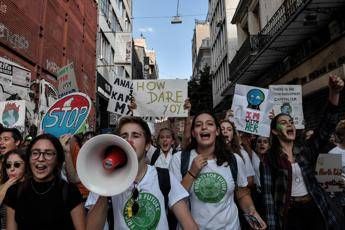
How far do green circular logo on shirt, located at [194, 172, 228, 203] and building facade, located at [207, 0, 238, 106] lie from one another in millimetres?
26780

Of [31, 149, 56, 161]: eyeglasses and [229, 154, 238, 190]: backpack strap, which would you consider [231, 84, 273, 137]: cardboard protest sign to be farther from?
[31, 149, 56, 161]: eyeglasses

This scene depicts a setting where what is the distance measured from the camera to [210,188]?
3.08 metres

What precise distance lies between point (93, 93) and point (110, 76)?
21.7 feet

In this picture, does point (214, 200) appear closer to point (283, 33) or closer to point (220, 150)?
point (220, 150)

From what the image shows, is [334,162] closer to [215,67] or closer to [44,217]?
[44,217]

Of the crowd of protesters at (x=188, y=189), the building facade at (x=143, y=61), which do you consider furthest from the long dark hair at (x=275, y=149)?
the building facade at (x=143, y=61)

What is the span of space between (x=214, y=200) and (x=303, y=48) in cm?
1493

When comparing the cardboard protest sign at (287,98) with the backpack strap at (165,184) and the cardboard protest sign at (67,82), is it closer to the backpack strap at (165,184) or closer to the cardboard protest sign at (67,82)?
the cardboard protest sign at (67,82)

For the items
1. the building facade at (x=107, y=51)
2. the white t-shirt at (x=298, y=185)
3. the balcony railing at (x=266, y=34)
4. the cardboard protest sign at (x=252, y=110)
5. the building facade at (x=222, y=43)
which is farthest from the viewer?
the building facade at (x=222, y=43)

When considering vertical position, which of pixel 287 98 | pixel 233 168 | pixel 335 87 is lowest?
pixel 233 168

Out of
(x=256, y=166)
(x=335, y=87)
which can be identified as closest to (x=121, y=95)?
(x=256, y=166)

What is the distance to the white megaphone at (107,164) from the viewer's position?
2232 millimetres

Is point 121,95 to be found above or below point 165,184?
above

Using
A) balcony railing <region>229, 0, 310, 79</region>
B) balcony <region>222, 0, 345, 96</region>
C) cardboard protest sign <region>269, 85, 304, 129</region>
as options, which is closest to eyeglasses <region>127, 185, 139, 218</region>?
cardboard protest sign <region>269, 85, 304, 129</region>
